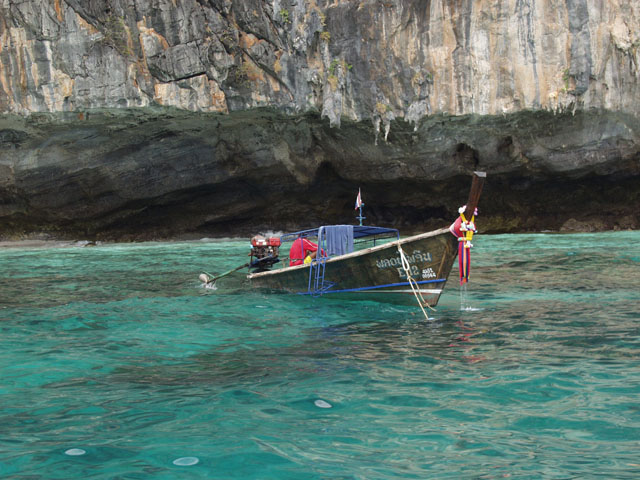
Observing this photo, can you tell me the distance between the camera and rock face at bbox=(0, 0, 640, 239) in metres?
22.9

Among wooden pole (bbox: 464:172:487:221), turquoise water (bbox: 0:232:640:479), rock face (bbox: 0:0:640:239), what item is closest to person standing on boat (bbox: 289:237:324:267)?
turquoise water (bbox: 0:232:640:479)

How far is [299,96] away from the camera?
23953mm

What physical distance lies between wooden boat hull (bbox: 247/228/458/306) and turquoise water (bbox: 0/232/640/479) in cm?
33

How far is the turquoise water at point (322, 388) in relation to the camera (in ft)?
11.9

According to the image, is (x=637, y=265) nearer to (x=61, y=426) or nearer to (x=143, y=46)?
(x=61, y=426)

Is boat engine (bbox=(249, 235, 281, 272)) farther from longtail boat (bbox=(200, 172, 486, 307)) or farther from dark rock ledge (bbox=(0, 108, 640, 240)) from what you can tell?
dark rock ledge (bbox=(0, 108, 640, 240))

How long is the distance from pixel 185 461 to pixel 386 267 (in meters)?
6.23

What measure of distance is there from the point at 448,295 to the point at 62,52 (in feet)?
62.4

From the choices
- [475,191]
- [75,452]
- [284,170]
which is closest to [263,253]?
[475,191]

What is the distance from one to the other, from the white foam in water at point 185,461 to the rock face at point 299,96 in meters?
20.6

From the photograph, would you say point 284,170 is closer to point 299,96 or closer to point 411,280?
point 299,96

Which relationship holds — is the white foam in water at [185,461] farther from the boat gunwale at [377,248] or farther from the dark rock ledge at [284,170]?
the dark rock ledge at [284,170]

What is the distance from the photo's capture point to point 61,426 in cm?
424

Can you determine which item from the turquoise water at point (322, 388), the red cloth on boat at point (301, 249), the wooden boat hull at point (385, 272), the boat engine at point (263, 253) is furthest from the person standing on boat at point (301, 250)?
the turquoise water at point (322, 388)
